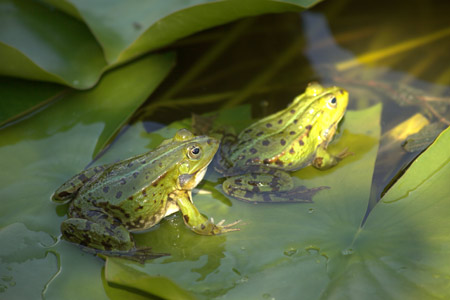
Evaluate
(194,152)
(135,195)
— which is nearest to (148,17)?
(194,152)

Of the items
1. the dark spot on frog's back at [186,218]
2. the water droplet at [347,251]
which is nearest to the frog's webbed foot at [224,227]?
the dark spot on frog's back at [186,218]

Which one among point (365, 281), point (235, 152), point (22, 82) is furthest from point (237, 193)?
point (22, 82)

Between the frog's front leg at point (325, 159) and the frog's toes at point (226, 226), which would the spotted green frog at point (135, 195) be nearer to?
the frog's toes at point (226, 226)

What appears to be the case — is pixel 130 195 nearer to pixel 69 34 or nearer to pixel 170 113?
pixel 170 113

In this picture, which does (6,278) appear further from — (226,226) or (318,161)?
(318,161)

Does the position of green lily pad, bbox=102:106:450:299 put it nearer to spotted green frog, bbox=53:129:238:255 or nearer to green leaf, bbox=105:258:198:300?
green leaf, bbox=105:258:198:300

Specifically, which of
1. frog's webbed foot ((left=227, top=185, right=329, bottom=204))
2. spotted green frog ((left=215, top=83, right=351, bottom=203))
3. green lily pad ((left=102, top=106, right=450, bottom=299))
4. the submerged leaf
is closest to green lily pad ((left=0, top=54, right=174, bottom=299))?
green lily pad ((left=102, top=106, right=450, bottom=299))
